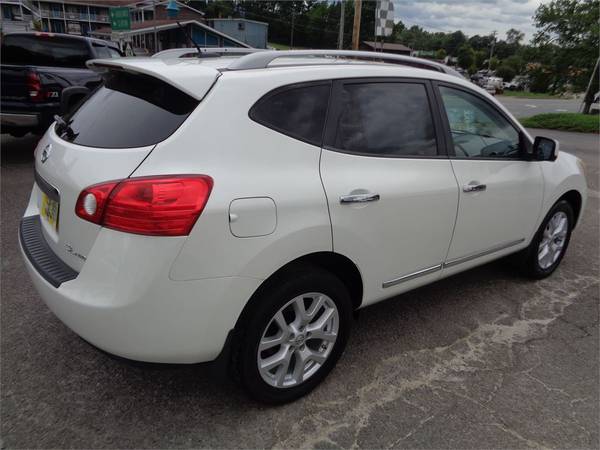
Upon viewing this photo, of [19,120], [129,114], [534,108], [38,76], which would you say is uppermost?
[129,114]

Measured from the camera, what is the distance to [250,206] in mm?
1934

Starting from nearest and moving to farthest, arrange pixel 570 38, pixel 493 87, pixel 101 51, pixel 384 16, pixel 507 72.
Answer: pixel 101 51 < pixel 384 16 < pixel 570 38 < pixel 493 87 < pixel 507 72

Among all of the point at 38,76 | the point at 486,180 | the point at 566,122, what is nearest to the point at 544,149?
the point at 486,180

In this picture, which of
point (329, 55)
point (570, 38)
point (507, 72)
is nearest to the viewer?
point (329, 55)

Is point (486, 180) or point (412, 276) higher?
point (486, 180)

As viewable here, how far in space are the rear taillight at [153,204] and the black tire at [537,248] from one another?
302 cm

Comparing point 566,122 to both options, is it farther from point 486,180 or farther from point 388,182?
point 388,182

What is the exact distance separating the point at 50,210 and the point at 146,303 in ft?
2.84

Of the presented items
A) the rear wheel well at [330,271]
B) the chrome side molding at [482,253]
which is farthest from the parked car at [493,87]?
the rear wheel well at [330,271]

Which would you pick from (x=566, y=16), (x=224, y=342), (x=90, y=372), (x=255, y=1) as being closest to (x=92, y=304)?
(x=224, y=342)

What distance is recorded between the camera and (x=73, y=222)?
6.57ft

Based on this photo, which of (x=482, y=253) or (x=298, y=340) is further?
(x=482, y=253)

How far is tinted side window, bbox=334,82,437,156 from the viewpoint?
96.0 inches

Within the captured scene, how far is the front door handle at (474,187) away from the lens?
2935 mm
